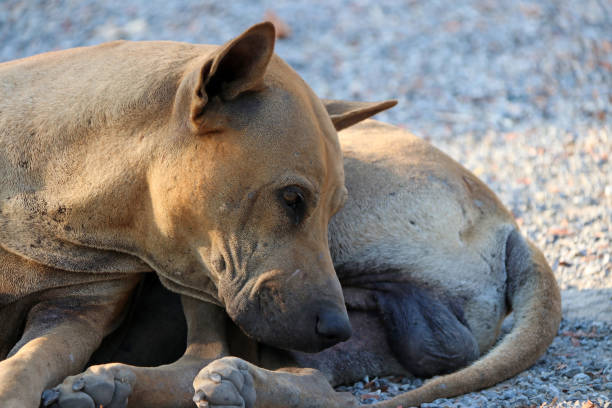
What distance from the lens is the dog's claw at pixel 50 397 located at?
2.56 metres

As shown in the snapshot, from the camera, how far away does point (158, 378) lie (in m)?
2.86

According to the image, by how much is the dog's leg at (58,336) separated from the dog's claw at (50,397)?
3 centimetres

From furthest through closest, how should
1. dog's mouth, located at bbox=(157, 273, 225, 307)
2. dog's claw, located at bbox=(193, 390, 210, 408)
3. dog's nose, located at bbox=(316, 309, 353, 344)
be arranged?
1. dog's mouth, located at bbox=(157, 273, 225, 307)
2. dog's nose, located at bbox=(316, 309, 353, 344)
3. dog's claw, located at bbox=(193, 390, 210, 408)

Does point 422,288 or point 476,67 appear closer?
point 422,288

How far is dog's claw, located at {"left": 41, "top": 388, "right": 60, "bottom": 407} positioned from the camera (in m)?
2.56

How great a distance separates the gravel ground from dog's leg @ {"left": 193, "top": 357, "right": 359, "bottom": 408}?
7.54ft

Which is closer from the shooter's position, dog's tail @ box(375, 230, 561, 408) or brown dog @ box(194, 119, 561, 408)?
dog's tail @ box(375, 230, 561, 408)

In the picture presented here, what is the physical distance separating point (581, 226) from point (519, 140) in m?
2.07

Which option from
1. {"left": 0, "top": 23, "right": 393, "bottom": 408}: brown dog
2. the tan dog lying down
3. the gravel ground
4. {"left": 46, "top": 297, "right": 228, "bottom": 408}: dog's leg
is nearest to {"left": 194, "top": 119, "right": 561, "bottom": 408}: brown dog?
the tan dog lying down

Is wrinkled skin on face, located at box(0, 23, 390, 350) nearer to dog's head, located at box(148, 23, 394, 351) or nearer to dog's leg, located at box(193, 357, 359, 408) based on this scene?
dog's head, located at box(148, 23, 394, 351)

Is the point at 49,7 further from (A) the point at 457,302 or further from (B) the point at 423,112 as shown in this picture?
(A) the point at 457,302

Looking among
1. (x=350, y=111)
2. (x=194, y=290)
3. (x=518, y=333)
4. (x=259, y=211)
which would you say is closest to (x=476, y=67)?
(x=350, y=111)

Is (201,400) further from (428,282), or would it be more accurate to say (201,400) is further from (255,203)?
(428,282)

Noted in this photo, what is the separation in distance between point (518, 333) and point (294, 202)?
1.22 metres
